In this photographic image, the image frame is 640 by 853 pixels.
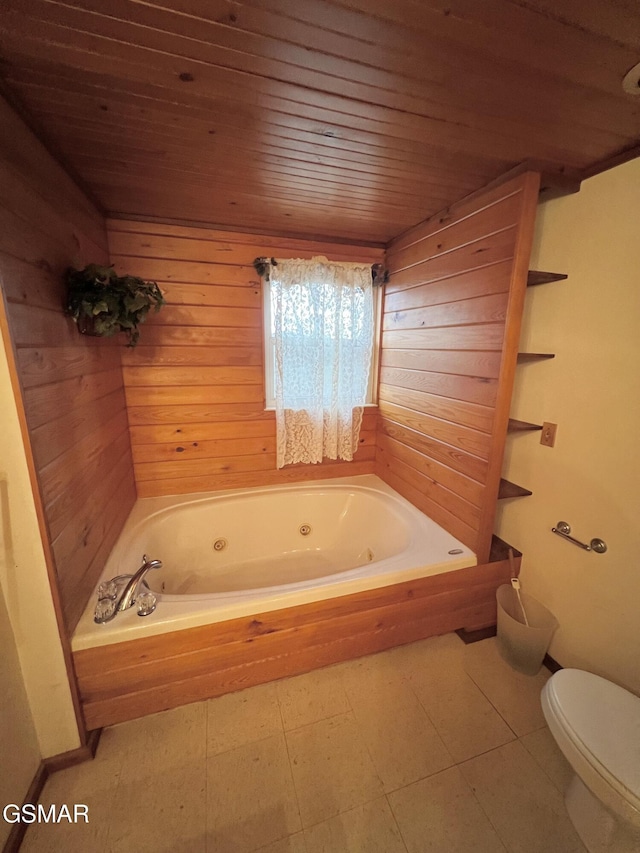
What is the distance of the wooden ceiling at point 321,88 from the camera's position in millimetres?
705

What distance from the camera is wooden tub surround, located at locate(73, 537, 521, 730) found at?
3.91 feet

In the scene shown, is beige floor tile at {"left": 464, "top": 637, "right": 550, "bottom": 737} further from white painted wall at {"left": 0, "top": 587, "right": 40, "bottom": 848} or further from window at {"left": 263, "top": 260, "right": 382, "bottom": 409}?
white painted wall at {"left": 0, "top": 587, "right": 40, "bottom": 848}

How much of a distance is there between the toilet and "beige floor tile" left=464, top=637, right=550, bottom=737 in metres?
0.24

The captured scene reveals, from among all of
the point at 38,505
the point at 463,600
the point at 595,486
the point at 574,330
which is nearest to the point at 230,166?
the point at 38,505

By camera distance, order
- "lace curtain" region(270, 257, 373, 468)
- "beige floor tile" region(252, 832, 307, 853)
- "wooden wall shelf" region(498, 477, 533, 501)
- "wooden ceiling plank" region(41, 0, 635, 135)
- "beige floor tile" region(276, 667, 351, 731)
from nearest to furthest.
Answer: "wooden ceiling plank" region(41, 0, 635, 135) → "beige floor tile" region(252, 832, 307, 853) → "beige floor tile" region(276, 667, 351, 731) → "wooden wall shelf" region(498, 477, 533, 501) → "lace curtain" region(270, 257, 373, 468)

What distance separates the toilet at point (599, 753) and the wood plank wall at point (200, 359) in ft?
5.87

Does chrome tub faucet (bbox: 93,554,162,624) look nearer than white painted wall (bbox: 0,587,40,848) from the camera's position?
No

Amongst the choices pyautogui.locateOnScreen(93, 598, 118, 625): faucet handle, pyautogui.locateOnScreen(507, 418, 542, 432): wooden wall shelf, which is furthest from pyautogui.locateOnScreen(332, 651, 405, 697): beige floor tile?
pyautogui.locateOnScreen(507, 418, 542, 432): wooden wall shelf

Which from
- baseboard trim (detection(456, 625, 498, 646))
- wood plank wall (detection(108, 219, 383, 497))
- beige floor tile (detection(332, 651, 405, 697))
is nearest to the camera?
beige floor tile (detection(332, 651, 405, 697))

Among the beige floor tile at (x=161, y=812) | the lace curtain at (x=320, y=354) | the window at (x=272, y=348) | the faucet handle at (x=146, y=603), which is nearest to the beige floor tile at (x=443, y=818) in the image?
the beige floor tile at (x=161, y=812)

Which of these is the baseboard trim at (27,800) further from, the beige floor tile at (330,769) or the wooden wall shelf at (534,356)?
the wooden wall shelf at (534,356)

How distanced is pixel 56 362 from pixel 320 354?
137 centimetres

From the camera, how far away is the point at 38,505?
3.18 ft

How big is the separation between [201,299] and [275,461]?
3.74 ft
